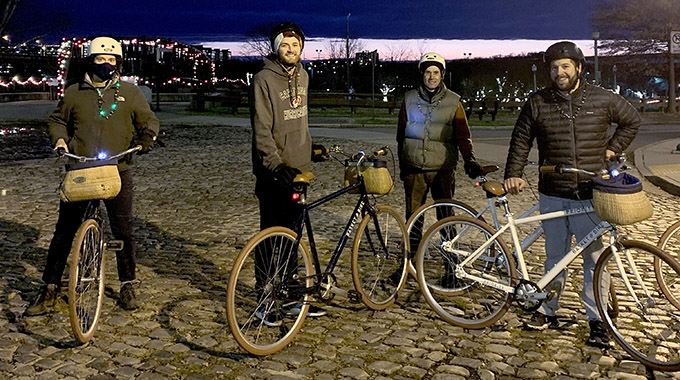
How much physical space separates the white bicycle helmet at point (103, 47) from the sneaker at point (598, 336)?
12.0 feet

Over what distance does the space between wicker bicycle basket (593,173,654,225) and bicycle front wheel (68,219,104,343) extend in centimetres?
315

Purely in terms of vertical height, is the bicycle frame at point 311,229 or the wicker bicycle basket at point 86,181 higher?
the wicker bicycle basket at point 86,181

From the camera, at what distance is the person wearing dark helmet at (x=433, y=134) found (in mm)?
5883

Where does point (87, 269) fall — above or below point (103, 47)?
below

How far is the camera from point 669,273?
450 cm

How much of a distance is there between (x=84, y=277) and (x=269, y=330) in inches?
49.9

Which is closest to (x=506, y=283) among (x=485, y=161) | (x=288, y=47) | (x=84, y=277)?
(x=288, y=47)

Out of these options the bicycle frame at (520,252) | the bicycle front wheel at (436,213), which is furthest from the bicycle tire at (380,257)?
the bicycle frame at (520,252)

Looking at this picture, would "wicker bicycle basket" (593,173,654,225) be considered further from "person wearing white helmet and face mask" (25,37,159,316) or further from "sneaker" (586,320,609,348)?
"person wearing white helmet and face mask" (25,37,159,316)

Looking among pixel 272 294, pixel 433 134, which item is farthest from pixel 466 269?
pixel 272 294

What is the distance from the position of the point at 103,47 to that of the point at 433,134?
8.35 feet

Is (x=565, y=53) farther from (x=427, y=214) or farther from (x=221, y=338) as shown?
(x=221, y=338)

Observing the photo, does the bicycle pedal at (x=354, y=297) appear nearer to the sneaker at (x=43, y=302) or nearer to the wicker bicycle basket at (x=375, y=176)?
the wicker bicycle basket at (x=375, y=176)

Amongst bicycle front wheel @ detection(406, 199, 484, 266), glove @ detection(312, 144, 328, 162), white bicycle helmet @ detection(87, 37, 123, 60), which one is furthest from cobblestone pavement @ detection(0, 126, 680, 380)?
white bicycle helmet @ detection(87, 37, 123, 60)
